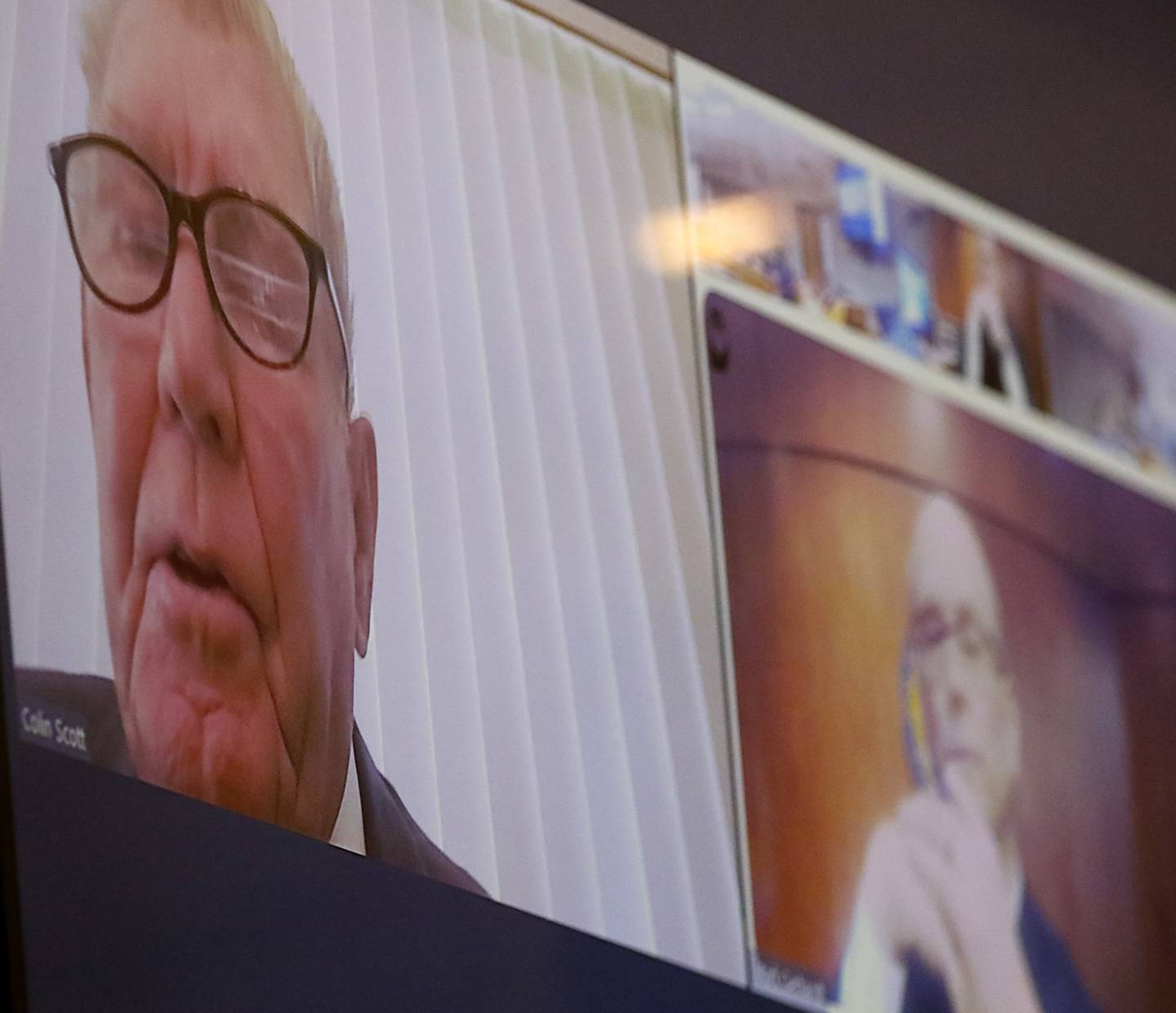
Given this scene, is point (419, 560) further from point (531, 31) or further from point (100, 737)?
point (531, 31)

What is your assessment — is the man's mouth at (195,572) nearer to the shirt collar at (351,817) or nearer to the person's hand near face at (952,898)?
the shirt collar at (351,817)

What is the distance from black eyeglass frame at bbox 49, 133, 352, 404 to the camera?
1029mm

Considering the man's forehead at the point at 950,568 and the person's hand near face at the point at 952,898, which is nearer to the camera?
the person's hand near face at the point at 952,898

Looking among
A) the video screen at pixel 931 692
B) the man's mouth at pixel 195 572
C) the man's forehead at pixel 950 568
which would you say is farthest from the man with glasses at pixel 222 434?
the man's forehead at pixel 950 568

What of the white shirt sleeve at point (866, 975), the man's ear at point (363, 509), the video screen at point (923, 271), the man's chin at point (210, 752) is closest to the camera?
the man's chin at point (210, 752)

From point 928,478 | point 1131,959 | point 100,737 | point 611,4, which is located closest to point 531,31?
point 611,4

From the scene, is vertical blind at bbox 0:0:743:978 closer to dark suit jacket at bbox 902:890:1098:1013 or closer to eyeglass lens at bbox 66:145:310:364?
eyeglass lens at bbox 66:145:310:364

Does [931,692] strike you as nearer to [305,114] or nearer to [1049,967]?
[1049,967]

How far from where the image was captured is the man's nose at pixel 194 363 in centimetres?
105

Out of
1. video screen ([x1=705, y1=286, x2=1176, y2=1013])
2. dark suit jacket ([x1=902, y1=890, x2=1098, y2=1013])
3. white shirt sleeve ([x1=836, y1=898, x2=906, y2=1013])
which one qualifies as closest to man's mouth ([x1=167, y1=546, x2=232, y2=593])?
video screen ([x1=705, y1=286, x2=1176, y2=1013])

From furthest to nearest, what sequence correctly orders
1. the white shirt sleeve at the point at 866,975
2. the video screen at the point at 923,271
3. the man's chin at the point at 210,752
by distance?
1. the video screen at the point at 923,271
2. the white shirt sleeve at the point at 866,975
3. the man's chin at the point at 210,752

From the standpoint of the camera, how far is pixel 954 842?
1.50 meters

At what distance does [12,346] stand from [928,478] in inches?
31.7

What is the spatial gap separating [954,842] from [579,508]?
1.37ft
